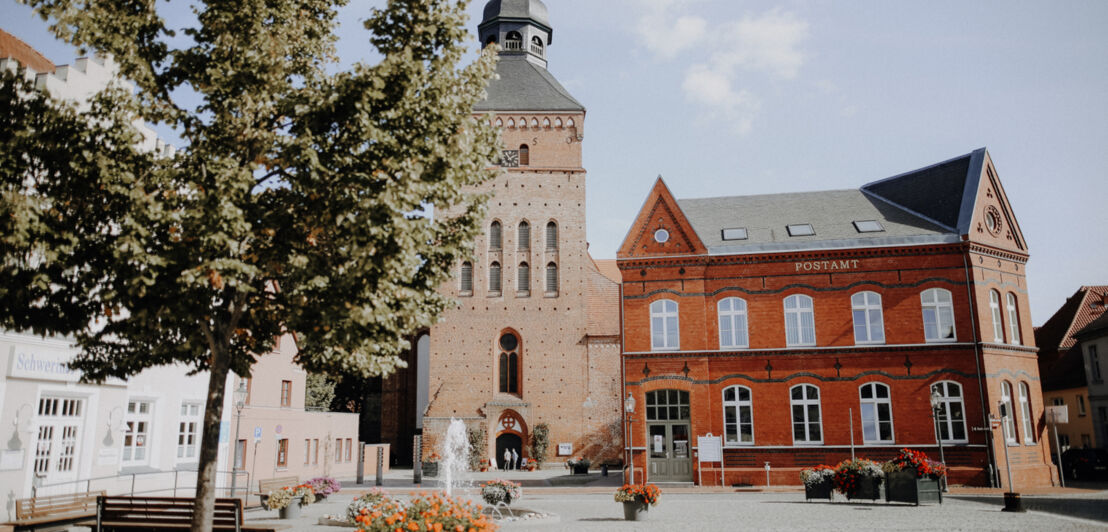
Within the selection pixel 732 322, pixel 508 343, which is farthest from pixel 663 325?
pixel 508 343

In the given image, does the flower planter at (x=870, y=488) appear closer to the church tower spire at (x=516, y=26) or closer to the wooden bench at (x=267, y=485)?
the wooden bench at (x=267, y=485)

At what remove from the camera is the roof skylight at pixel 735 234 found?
89.0 feet

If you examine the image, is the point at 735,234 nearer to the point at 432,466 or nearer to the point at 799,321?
the point at 799,321

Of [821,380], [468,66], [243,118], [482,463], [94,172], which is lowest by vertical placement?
[482,463]

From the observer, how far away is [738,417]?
25281 mm

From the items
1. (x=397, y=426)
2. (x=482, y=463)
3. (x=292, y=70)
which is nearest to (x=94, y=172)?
(x=292, y=70)

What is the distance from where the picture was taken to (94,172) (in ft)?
29.3

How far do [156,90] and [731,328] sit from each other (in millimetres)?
20251

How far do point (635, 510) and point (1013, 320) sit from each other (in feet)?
58.7

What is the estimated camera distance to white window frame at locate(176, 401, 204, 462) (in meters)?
21.9

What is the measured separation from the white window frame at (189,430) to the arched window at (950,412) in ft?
76.8

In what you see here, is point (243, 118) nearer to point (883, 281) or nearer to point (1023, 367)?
point (883, 281)

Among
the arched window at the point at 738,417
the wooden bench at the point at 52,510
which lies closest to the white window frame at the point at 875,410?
the arched window at the point at 738,417

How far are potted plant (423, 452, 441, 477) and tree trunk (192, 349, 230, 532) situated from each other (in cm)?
2778
